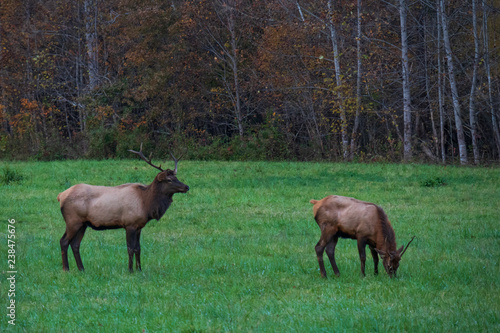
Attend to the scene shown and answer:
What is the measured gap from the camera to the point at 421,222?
1482 centimetres

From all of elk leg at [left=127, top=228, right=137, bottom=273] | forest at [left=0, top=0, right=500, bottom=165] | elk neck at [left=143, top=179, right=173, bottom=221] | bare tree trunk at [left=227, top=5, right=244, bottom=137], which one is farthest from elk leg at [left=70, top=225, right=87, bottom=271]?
bare tree trunk at [left=227, top=5, right=244, bottom=137]

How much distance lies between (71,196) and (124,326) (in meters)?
3.25

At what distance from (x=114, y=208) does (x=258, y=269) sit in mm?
2495

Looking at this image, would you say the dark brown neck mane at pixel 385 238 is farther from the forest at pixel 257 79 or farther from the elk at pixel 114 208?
the forest at pixel 257 79

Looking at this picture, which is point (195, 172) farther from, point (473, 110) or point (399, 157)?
point (473, 110)

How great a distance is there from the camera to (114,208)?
984cm

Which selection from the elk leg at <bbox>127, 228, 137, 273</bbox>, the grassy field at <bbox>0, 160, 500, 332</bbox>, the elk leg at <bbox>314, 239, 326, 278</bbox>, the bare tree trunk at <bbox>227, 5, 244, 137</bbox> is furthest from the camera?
the bare tree trunk at <bbox>227, 5, 244, 137</bbox>

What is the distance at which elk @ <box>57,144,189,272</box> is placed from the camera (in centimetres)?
977

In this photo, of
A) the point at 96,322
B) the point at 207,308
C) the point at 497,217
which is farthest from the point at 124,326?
the point at 497,217

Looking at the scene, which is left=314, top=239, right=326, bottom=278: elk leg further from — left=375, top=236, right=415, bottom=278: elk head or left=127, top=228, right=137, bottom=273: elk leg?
left=127, top=228, right=137, bottom=273: elk leg

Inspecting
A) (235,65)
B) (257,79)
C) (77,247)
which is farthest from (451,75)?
(77,247)

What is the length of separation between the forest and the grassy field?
34.0ft

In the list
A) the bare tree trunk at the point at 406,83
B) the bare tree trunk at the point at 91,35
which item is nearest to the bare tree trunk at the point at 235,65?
the bare tree trunk at the point at 91,35

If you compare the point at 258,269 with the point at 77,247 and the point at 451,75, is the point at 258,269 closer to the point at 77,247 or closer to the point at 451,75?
the point at 77,247
